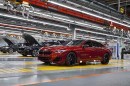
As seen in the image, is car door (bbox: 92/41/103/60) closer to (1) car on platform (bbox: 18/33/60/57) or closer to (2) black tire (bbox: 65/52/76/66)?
(2) black tire (bbox: 65/52/76/66)

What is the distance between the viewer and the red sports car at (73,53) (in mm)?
9859

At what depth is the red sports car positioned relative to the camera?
9.86 metres

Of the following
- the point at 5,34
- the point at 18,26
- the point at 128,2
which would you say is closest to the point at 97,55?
the point at 128,2

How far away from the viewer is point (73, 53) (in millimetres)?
10258

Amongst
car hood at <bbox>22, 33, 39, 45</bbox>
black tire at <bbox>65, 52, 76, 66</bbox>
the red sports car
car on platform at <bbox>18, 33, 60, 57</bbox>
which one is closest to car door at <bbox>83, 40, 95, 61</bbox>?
the red sports car

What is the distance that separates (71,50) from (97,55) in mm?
2036

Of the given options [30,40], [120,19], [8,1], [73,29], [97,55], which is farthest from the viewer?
[73,29]

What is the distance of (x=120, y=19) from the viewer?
71.6 ft

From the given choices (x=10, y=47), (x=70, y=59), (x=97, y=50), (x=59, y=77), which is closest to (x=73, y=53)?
(x=70, y=59)

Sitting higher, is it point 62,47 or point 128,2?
point 128,2

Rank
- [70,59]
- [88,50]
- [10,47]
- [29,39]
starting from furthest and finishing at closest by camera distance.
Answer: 1. [10,47]
2. [29,39]
3. [88,50]
4. [70,59]

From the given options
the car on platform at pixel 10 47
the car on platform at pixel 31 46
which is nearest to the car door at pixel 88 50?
the car on platform at pixel 31 46

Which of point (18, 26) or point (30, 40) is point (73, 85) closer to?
point (30, 40)

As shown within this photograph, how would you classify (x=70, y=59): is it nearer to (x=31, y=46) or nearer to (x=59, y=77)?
(x=59, y=77)
